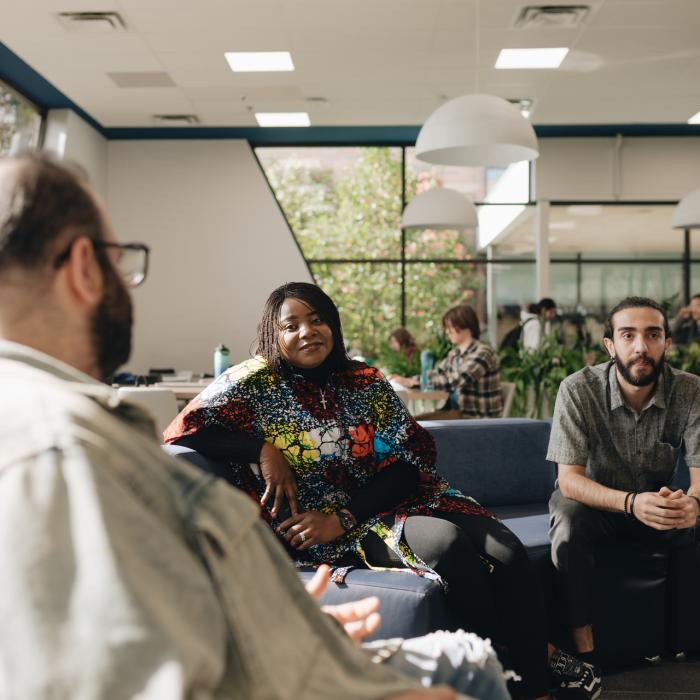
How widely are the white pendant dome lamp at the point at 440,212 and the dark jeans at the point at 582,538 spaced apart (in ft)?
14.1

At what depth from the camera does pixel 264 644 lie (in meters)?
0.76

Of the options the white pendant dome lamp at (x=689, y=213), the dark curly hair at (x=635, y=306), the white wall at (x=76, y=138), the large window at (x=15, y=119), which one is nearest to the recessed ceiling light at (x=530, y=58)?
the white pendant dome lamp at (x=689, y=213)

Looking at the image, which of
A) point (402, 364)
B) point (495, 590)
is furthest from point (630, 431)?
point (402, 364)

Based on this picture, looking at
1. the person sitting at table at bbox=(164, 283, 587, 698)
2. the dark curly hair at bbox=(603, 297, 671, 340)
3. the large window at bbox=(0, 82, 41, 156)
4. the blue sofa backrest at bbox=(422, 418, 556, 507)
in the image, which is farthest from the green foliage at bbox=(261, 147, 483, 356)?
the person sitting at table at bbox=(164, 283, 587, 698)

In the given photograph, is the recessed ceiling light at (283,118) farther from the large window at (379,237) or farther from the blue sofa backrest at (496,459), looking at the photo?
the blue sofa backrest at (496,459)

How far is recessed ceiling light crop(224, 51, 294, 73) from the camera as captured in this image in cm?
650

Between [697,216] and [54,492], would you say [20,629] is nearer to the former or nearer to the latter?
[54,492]

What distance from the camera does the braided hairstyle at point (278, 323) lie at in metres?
2.42

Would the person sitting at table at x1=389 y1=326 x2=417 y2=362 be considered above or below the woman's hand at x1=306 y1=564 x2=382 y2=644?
above

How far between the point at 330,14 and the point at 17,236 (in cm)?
540

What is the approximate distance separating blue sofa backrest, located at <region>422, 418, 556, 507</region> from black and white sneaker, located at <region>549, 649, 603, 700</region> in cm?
89

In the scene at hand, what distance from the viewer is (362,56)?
21.5ft

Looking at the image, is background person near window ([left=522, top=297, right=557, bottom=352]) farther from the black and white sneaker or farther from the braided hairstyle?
the black and white sneaker

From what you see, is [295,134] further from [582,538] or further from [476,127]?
[582,538]
